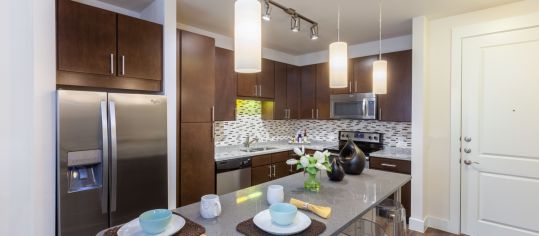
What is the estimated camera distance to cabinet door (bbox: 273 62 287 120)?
4.08m

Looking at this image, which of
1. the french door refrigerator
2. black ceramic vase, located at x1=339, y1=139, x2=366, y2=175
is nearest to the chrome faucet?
the french door refrigerator

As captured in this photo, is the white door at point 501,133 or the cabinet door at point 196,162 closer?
the white door at point 501,133

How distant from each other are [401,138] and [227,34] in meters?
2.79

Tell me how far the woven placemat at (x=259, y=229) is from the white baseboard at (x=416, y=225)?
2.31 metres

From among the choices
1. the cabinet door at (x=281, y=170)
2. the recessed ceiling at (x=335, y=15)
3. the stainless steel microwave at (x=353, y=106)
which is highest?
the recessed ceiling at (x=335, y=15)

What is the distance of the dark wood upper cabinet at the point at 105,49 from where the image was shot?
188 centimetres

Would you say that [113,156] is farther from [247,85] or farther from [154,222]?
[247,85]

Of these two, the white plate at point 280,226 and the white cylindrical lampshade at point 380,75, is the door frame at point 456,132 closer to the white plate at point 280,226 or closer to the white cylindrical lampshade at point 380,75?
the white cylindrical lampshade at point 380,75

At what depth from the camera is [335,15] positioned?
2816mm

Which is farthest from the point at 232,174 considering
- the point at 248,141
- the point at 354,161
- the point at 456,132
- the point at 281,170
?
the point at 456,132

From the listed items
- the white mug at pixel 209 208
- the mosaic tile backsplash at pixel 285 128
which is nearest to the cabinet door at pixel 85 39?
the white mug at pixel 209 208

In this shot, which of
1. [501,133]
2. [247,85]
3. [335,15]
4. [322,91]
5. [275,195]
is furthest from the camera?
[322,91]

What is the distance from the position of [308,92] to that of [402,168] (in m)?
1.81

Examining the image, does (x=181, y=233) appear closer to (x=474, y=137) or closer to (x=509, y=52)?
(x=474, y=137)
